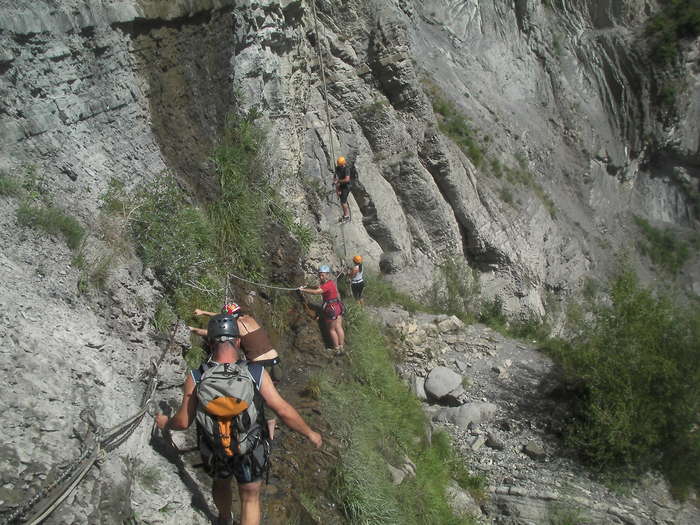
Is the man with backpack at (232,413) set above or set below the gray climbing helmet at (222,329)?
below

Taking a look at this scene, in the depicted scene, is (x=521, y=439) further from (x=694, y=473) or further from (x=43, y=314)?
(x=43, y=314)

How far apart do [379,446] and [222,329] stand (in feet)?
12.8

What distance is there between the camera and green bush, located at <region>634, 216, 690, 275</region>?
22953 mm

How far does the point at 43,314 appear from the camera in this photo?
464cm

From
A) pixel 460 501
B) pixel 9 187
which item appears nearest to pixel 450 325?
pixel 460 501

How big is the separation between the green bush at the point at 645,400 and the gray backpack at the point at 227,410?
7.60 metres

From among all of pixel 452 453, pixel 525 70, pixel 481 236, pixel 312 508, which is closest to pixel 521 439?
pixel 452 453

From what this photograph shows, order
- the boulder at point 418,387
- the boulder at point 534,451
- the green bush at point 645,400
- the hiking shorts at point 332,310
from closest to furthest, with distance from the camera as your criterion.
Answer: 1. the hiking shorts at point 332,310
2. the green bush at point 645,400
3. the boulder at point 534,451
4. the boulder at point 418,387

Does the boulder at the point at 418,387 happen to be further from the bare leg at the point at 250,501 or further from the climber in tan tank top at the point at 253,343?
the bare leg at the point at 250,501

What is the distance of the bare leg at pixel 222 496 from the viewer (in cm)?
426

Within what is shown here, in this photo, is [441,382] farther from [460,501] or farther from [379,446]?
[379,446]

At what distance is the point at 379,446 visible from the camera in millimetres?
7203

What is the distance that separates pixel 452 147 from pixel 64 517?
1414cm

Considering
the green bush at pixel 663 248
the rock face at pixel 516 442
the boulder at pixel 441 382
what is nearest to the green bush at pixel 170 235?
the rock face at pixel 516 442
